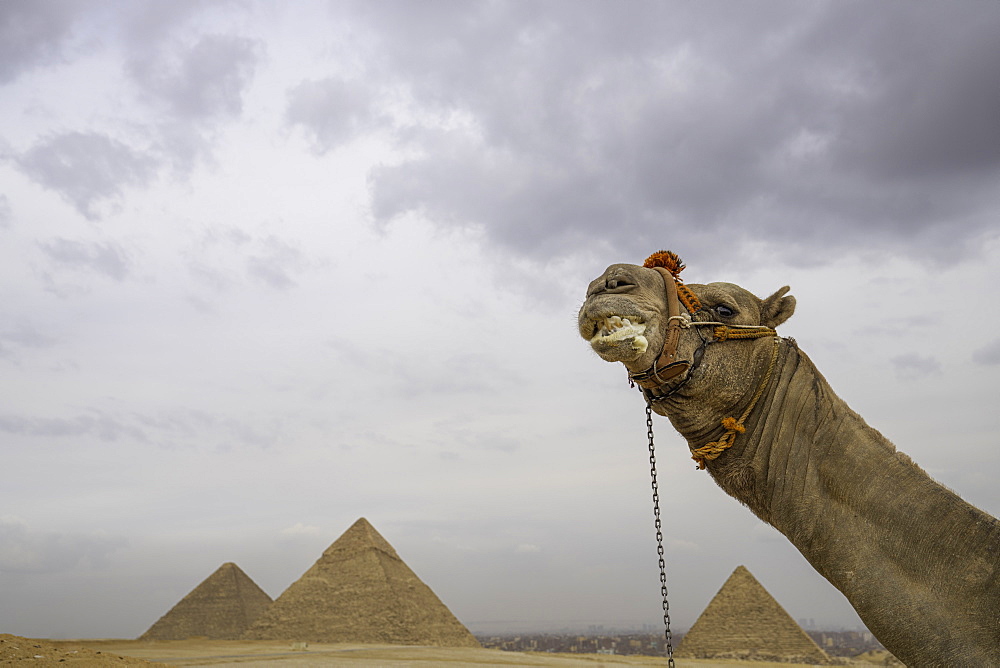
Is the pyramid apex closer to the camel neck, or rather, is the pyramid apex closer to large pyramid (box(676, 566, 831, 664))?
large pyramid (box(676, 566, 831, 664))

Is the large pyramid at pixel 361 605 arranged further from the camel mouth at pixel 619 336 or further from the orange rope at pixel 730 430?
the camel mouth at pixel 619 336

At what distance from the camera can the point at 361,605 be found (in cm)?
6366

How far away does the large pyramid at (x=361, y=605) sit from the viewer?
62.2 metres

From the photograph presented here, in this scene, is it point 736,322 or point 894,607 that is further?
point 736,322

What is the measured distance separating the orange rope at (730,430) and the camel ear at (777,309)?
0.12 meters

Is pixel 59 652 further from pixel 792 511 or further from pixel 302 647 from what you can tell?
pixel 302 647

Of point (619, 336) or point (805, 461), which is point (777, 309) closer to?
point (805, 461)

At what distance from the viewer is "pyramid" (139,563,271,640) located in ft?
236

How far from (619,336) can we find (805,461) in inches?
27.3

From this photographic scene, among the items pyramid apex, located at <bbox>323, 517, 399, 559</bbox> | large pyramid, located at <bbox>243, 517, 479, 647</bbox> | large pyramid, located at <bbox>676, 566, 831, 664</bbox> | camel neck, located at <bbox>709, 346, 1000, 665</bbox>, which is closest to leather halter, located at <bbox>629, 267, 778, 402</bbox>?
camel neck, located at <bbox>709, 346, 1000, 665</bbox>

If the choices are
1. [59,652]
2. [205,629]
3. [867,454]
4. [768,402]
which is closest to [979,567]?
[867,454]

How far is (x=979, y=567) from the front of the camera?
201 cm

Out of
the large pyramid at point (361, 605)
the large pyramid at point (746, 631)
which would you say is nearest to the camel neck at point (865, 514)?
the large pyramid at point (746, 631)

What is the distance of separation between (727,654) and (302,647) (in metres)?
28.3
